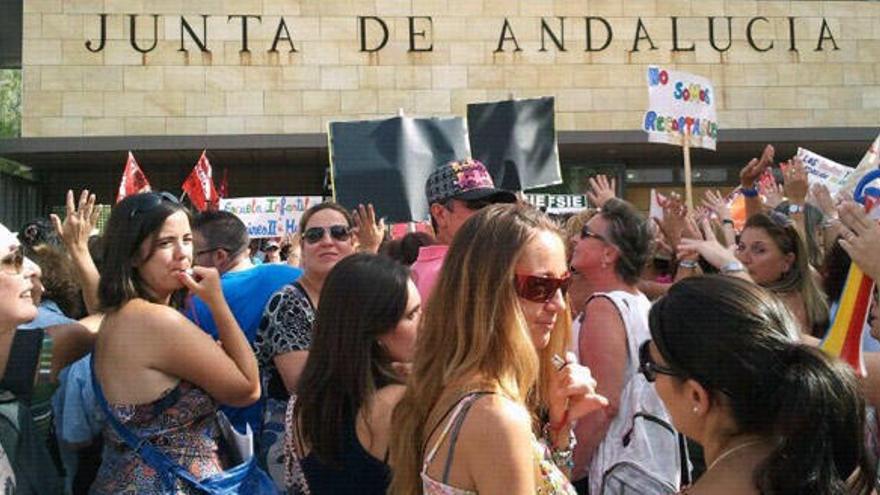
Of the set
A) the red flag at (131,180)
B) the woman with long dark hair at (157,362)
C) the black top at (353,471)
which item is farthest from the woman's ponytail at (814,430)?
the red flag at (131,180)

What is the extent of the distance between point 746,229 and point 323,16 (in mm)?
14832

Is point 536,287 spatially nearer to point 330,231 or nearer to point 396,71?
point 330,231

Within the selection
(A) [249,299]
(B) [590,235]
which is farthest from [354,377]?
(A) [249,299]

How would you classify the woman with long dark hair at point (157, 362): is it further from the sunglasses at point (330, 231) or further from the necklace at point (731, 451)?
the necklace at point (731, 451)

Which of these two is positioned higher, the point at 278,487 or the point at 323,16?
the point at 323,16

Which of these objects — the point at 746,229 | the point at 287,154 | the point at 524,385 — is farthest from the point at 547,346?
the point at 287,154

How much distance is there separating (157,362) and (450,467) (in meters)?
1.36

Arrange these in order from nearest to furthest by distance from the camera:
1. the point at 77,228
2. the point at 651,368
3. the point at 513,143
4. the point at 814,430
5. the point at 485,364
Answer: the point at 814,430 → the point at 651,368 → the point at 485,364 → the point at 77,228 → the point at 513,143

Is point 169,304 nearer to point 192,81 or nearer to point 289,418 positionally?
point 289,418

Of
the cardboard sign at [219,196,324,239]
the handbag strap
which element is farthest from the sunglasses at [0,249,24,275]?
the cardboard sign at [219,196,324,239]

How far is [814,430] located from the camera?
1960mm

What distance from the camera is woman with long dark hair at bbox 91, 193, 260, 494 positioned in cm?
320

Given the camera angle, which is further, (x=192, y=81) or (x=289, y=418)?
(x=192, y=81)

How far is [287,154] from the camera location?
61.4ft
